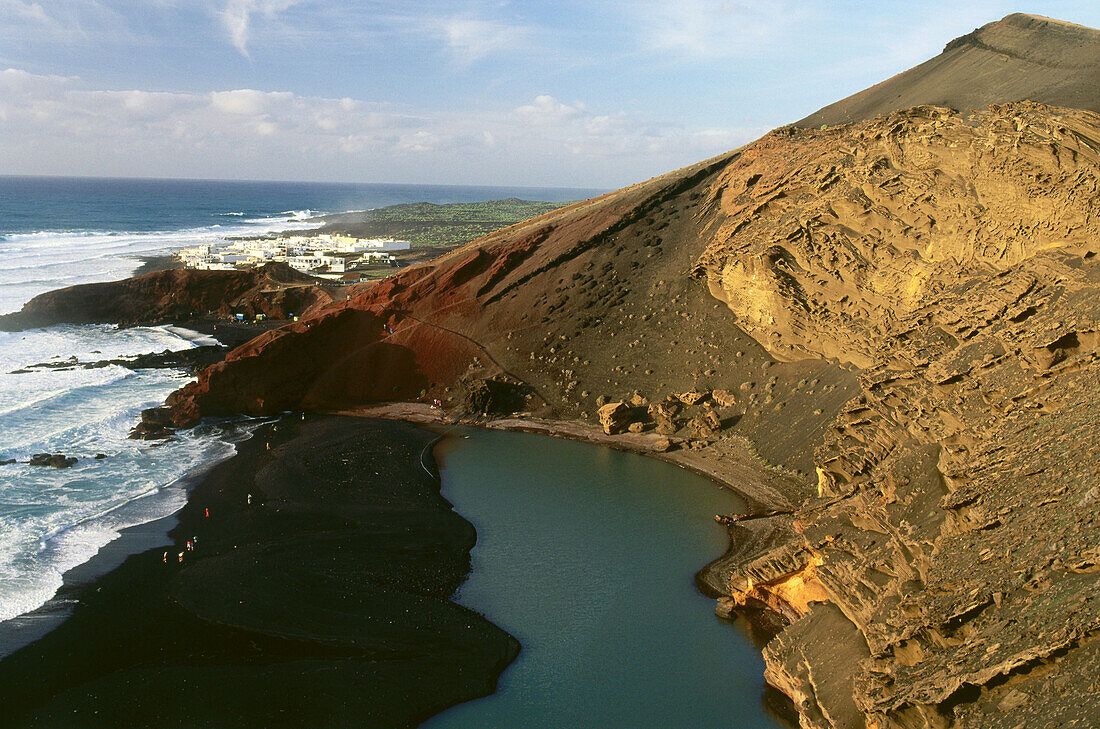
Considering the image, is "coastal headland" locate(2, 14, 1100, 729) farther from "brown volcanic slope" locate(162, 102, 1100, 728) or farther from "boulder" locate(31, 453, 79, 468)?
"boulder" locate(31, 453, 79, 468)

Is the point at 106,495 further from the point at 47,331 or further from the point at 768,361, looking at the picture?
the point at 47,331

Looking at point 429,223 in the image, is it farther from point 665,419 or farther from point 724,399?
point 724,399

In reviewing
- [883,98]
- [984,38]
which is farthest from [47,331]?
[984,38]

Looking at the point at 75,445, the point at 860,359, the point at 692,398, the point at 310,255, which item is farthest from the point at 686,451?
the point at 310,255

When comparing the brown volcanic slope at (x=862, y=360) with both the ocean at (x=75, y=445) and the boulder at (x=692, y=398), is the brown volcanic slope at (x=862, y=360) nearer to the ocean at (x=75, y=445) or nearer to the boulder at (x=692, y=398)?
the boulder at (x=692, y=398)

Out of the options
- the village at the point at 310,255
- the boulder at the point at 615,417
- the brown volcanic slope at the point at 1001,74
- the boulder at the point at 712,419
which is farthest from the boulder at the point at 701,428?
the village at the point at 310,255

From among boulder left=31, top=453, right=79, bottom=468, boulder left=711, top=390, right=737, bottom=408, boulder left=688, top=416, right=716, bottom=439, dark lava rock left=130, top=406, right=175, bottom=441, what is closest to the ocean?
boulder left=31, top=453, right=79, bottom=468
